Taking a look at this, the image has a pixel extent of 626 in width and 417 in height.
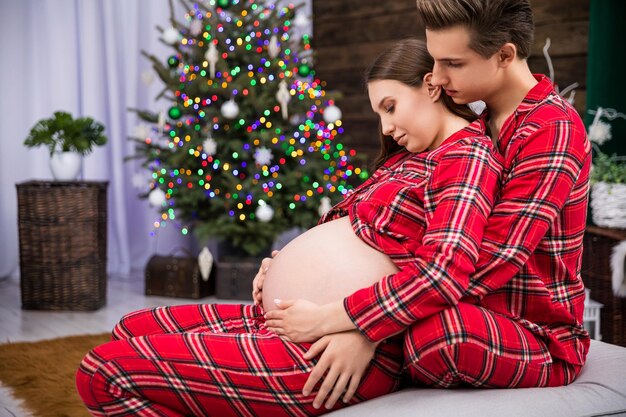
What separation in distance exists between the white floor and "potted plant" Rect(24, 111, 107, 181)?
0.69 meters

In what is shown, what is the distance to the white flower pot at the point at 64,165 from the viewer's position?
3662 mm

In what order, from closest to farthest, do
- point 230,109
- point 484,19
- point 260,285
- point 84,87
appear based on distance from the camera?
point 484,19 < point 260,285 < point 230,109 < point 84,87

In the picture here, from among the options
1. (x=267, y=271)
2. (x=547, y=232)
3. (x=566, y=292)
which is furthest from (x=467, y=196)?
(x=267, y=271)

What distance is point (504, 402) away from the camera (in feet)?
4.24

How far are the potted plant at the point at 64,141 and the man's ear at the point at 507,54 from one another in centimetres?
272

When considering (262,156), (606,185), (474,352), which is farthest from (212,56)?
(474,352)

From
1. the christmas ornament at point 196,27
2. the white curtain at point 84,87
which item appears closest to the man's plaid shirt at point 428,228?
the christmas ornament at point 196,27

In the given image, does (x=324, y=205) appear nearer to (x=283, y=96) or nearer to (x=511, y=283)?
(x=283, y=96)

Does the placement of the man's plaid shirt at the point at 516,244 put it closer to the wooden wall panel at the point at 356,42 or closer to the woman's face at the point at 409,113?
the woman's face at the point at 409,113

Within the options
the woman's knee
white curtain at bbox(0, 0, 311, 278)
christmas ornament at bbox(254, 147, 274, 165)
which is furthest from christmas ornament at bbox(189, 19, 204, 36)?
the woman's knee

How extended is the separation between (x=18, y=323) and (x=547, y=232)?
281cm

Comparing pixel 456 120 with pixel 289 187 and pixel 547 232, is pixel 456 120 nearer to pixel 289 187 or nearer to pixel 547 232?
pixel 547 232

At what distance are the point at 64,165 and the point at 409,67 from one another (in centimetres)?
257

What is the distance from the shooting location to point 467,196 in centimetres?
128
